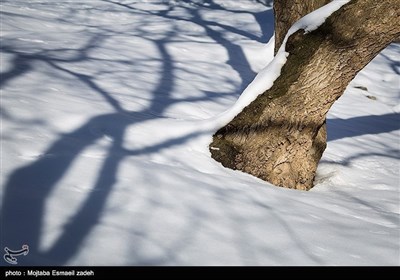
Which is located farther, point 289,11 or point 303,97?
point 289,11

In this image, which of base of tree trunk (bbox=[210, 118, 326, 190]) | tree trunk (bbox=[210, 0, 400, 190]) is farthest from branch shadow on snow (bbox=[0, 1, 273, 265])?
tree trunk (bbox=[210, 0, 400, 190])

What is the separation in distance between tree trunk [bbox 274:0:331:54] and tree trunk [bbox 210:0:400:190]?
2.54 feet

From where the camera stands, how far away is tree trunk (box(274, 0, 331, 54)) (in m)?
2.94

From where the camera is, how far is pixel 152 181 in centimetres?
186

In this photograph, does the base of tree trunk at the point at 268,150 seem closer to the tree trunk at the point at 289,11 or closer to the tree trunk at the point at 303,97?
the tree trunk at the point at 303,97

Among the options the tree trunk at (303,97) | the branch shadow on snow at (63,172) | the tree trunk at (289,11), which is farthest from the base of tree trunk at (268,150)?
the tree trunk at (289,11)

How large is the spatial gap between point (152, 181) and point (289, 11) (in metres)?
1.86

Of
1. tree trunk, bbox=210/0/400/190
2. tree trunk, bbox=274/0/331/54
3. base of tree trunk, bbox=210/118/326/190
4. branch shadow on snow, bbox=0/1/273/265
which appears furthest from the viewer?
tree trunk, bbox=274/0/331/54

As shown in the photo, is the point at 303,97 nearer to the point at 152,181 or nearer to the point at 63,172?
the point at 152,181

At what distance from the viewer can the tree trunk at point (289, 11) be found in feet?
9.66

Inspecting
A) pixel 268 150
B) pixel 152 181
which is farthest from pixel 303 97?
pixel 152 181

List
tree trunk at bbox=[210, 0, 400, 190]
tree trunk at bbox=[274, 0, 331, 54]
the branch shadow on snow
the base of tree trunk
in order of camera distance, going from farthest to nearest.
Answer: tree trunk at bbox=[274, 0, 331, 54] → the base of tree trunk → tree trunk at bbox=[210, 0, 400, 190] → the branch shadow on snow

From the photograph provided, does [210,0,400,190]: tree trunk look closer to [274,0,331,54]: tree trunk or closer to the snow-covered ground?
the snow-covered ground

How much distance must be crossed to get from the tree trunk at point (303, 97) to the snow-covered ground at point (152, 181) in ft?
0.47
